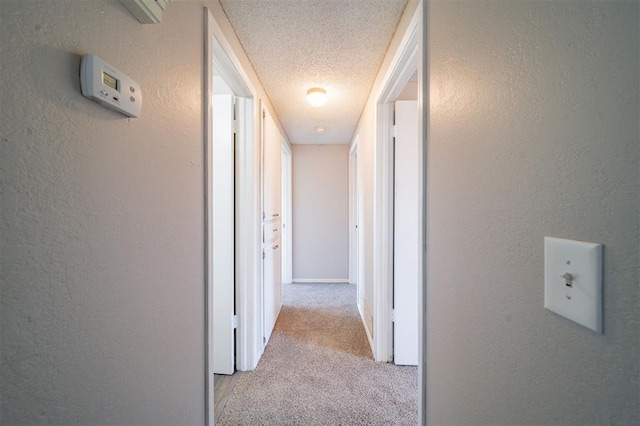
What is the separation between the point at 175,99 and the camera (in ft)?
3.03

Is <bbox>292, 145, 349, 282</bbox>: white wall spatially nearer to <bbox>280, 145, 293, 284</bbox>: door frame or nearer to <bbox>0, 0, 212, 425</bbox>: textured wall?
<bbox>280, 145, 293, 284</bbox>: door frame

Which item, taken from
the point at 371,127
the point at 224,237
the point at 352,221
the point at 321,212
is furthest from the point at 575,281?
the point at 321,212

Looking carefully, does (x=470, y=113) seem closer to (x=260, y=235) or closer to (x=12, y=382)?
(x=12, y=382)

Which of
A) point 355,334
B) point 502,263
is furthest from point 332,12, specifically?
point 355,334

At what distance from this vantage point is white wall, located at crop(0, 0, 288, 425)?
455mm

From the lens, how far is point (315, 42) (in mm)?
1615

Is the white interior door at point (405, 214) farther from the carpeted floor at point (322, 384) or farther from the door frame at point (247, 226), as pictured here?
the door frame at point (247, 226)

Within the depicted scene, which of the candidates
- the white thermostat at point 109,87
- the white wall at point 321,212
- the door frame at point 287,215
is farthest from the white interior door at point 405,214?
the door frame at point 287,215

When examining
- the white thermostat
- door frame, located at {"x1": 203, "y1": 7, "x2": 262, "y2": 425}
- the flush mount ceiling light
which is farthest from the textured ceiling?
the white thermostat

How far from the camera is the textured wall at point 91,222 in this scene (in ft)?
1.49

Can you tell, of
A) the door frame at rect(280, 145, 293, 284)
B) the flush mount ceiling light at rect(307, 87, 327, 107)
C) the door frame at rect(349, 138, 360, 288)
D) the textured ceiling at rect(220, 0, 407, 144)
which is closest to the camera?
the textured ceiling at rect(220, 0, 407, 144)

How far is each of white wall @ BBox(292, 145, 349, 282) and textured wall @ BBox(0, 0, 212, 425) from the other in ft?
11.1

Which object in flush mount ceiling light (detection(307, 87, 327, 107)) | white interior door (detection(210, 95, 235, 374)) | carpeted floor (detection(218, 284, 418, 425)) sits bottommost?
carpeted floor (detection(218, 284, 418, 425))

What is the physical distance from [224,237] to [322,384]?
1.23 meters
